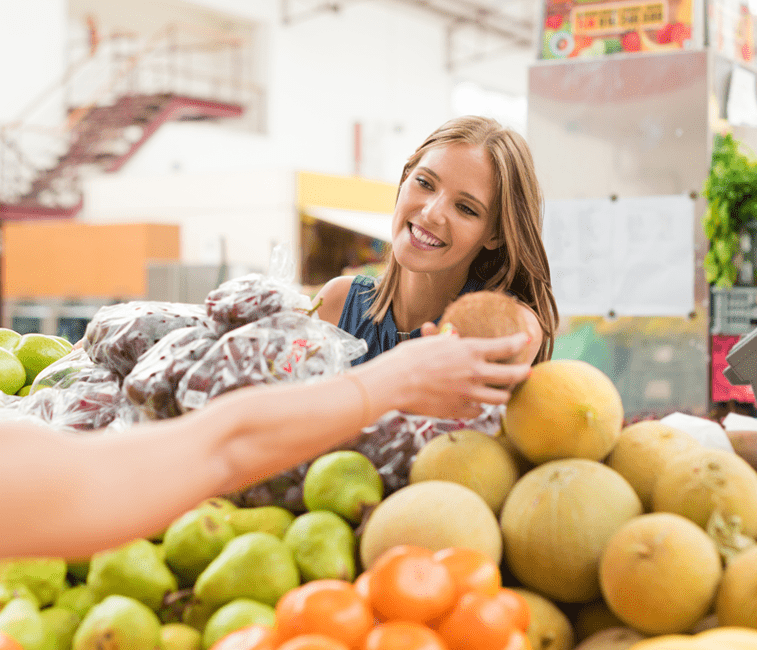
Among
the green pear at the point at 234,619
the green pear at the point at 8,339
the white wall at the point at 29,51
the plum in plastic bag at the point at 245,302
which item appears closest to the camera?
the green pear at the point at 234,619

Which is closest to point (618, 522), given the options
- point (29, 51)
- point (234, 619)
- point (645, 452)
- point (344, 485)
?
point (645, 452)

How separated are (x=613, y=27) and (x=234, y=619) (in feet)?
12.1

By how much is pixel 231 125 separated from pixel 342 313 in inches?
491

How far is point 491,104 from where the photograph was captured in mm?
17500

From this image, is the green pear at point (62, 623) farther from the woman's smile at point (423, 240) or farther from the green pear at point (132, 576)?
the woman's smile at point (423, 240)

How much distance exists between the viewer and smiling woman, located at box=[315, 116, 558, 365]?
1.82 metres

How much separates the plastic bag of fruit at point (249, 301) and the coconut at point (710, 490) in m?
0.71

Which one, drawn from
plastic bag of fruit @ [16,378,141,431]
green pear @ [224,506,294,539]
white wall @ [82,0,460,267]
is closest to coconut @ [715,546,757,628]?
green pear @ [224,506,294,539]

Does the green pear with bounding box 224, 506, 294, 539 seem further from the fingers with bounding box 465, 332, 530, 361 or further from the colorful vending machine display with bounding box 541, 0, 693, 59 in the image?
the colorful vending machine display with bounding box 541, 0, 693, 59

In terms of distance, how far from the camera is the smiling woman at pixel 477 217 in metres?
1.82

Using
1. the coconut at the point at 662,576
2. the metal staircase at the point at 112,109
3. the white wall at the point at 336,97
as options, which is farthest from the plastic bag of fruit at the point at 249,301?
the white wall at the point at 336,97

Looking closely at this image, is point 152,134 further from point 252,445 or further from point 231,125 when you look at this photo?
point 252,445

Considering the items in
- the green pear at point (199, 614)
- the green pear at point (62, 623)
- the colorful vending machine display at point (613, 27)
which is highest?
the colorful vending machine display at point (613, 27)

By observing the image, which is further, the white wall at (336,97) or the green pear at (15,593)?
the white wall at (336,97)
